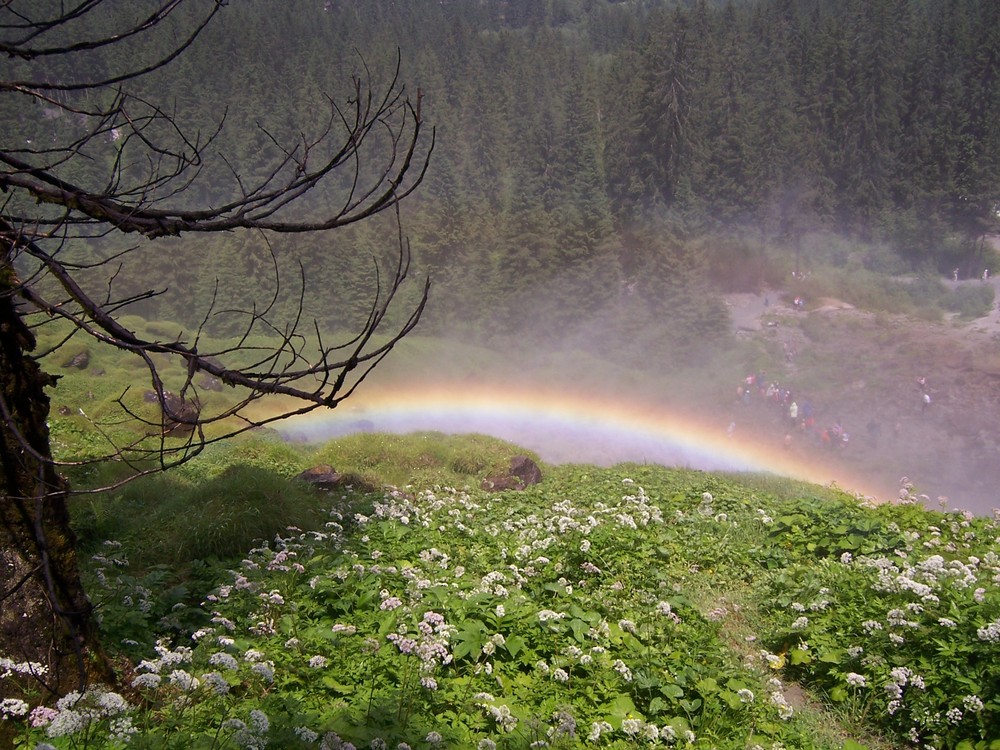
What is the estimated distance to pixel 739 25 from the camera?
55.3 m

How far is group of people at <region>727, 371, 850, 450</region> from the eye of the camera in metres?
32.5

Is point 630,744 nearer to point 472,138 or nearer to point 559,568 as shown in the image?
point 559,568

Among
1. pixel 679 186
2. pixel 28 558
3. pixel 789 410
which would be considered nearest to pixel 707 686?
pixel 28 558

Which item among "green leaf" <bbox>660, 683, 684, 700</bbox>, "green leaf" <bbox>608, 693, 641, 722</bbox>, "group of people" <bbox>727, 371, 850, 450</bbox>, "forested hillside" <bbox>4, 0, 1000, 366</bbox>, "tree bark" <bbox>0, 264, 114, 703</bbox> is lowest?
"green leaf" <bbox>608, 693, 641, 722</bbox>

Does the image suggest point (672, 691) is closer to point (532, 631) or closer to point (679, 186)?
point (532, 631)

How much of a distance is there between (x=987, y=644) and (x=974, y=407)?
34.2m

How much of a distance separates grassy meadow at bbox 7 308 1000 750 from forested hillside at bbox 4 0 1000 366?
3520 cm

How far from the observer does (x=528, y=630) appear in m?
5.40

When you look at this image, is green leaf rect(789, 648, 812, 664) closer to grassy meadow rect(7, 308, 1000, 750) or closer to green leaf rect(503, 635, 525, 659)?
grassy meadow rect(7, 308, 1000, 750)

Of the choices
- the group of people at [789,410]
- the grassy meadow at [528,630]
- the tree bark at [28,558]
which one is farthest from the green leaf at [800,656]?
the group of people at [789,410]

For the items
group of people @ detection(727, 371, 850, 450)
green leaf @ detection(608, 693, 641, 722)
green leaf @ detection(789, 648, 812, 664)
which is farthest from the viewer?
group of people @ detection(727, 371, 850, 450)

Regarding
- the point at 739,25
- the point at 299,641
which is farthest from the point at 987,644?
the point at 739,25

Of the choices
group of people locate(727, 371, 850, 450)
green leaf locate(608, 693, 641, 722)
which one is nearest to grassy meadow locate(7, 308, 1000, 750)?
green leaf locate(608, 693, 641, 722)

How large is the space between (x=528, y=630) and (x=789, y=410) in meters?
33.0
